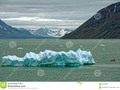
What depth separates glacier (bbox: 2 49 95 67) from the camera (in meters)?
53.2

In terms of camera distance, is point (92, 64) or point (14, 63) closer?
point (14, 63)

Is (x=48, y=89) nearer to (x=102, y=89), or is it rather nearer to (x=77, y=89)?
(x=77, y=89)

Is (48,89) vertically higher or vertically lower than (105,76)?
higher

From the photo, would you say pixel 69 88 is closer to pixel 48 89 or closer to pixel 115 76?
pixel 48 89

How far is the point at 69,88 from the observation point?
42.2 feet

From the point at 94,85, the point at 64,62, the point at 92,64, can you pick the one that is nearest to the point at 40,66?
the point at 64,62

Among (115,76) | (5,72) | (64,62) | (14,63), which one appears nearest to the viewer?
(115,76)

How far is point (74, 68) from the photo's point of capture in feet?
189

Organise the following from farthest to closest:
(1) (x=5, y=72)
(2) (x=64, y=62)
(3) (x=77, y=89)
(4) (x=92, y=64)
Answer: (4) (x=92, y=64) < (2) (x=64, y=62) < (1) (x=5, y=72) < (3) (x=77, y=89)

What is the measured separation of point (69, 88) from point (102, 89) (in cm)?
106

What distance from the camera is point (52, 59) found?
184 ft

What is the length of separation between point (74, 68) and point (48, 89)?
147ft

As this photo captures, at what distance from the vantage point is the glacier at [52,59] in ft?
175

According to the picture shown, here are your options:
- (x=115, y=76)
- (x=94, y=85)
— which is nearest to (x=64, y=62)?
(x=115, y=76)
